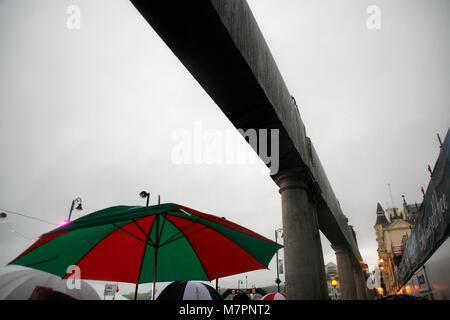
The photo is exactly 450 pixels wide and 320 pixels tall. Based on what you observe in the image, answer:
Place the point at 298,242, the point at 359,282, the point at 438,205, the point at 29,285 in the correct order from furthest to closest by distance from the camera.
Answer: the point at 359,282 < the point at 438,205 < the point at 298,242 < the point at 29,285

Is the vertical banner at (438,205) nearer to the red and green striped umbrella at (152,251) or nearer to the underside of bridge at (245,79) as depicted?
the underside of bridge at (245,79)

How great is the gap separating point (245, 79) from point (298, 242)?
4039 millimetres

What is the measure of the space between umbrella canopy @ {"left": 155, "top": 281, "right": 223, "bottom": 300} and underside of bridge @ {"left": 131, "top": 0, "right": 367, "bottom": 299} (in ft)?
6.42

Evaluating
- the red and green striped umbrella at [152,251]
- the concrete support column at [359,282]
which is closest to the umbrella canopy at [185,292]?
the red and green striped umbrella at [152,251]

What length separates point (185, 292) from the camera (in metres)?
5.51

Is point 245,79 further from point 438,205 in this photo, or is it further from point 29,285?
point 438,205

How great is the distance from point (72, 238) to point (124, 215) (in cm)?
162

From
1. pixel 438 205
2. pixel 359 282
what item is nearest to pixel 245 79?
pixel 438 205

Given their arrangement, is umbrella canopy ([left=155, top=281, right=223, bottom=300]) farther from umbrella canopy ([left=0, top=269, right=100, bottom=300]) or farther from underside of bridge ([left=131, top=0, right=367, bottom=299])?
underside of bridge ([left=131, top=0, right=367, bottom=299])

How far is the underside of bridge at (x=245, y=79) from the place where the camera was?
10.9 feet

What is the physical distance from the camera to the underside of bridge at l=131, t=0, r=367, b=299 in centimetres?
332

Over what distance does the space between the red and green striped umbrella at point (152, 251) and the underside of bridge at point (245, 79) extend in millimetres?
2107
